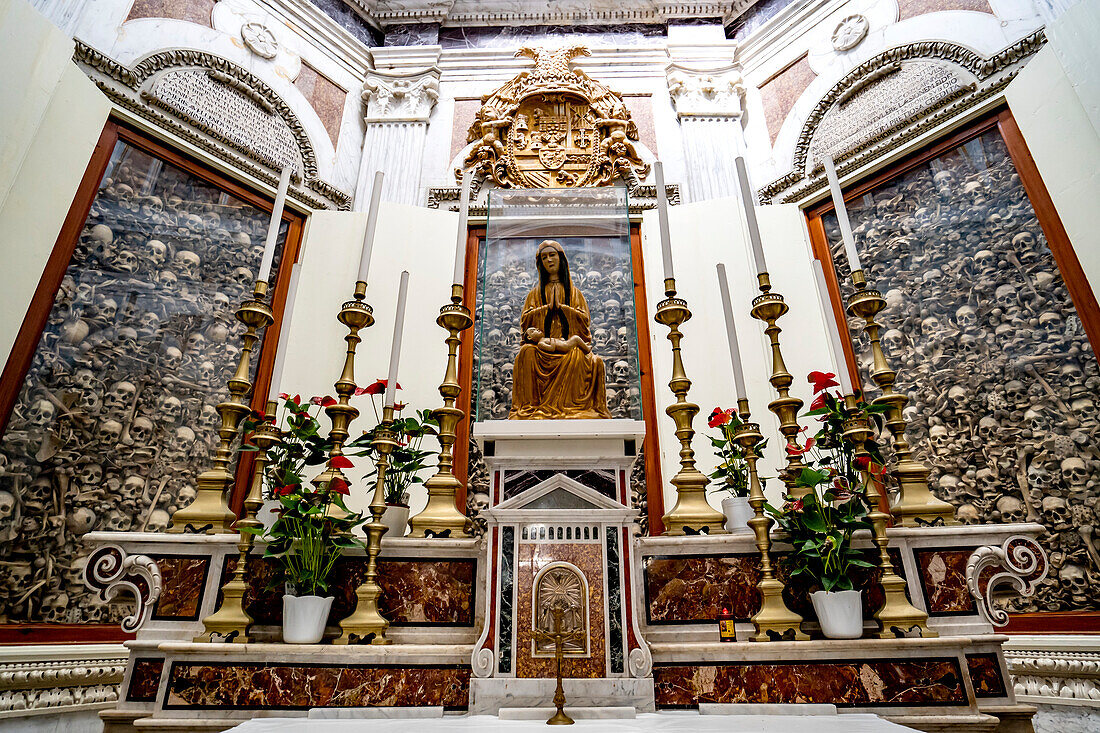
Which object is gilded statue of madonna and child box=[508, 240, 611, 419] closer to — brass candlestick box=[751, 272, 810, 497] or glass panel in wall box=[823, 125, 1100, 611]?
brass candlestick box=[751, 272, 810, 497]

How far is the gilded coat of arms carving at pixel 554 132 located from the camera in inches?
248

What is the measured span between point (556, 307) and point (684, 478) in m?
1.07

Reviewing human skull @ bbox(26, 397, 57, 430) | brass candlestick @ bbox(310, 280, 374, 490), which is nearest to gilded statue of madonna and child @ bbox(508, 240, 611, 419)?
brass candlestick @ bbox(310, 280, 374, 490)

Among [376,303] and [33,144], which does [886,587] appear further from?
[33,144]

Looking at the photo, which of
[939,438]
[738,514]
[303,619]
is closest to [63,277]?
[303,619]

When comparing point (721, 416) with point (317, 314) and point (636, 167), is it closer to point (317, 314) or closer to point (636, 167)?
point (317, 314)

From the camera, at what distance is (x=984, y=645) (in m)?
1.92

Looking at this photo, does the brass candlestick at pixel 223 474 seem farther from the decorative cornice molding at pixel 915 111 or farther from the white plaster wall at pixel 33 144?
the decorative cornice molding at pixel 915 111

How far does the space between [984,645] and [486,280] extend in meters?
2.82

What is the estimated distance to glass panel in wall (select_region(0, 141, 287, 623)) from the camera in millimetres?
3607

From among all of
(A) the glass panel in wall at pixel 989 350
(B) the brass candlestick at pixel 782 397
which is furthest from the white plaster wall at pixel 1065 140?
(B) the brass candlestick at pixel 782 397

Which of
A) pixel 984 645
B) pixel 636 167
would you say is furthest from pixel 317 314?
pixel 984 645

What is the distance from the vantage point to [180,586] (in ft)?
7.17

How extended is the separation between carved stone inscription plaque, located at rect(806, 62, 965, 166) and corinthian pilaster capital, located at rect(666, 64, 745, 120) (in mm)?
1163
